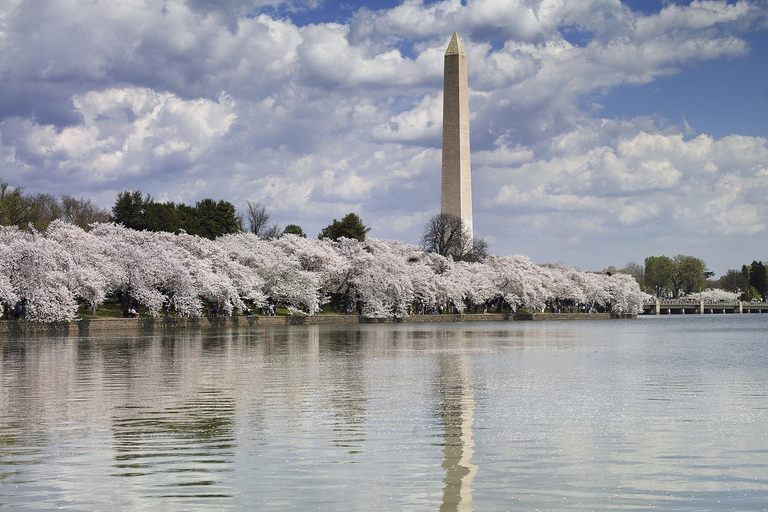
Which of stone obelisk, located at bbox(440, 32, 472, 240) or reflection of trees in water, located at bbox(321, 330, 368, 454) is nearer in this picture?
reflection of trees in water, located at bbox(321, 330, 368, 454)

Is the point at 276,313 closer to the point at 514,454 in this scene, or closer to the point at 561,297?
the point at 561,297

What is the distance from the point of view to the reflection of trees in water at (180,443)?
10219 millimetres

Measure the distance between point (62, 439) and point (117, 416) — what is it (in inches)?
94.5

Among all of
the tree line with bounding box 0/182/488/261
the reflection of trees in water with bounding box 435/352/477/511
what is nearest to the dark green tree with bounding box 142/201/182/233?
the tree line with bounding box 0/182/488/261

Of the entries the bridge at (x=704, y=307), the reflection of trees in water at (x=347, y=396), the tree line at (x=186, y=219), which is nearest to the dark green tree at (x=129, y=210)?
the tree line at (x=186, y=219)

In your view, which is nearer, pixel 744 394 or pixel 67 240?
pixel 744 394

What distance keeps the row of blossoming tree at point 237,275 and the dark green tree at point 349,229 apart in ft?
10.6

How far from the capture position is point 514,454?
11.6 meters

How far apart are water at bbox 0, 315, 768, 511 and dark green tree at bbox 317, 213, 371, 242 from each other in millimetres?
76678

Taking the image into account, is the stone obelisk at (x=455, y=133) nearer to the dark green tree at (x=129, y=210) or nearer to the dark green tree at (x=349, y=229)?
the dark green tree at (x=349, y=229)

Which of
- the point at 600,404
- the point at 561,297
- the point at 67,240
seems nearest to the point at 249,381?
the point at 600,404

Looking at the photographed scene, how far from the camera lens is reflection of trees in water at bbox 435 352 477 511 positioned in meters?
9.41

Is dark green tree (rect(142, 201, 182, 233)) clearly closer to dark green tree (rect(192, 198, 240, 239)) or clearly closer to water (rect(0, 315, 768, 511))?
dark green tree (rect(192, 198, 240, 239))

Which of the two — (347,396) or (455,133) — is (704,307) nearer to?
(455,133)
